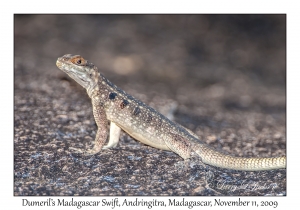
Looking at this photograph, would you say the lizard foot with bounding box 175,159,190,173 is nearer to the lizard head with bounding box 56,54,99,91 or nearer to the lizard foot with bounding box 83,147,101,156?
the lizard foot with bounding box 83,147,101,156

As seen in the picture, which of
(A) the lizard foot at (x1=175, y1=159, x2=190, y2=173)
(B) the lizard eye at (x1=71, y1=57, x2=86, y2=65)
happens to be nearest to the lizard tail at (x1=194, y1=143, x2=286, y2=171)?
(A) the lizard foot at (x1=175, y1=159, x2=190, y2=173)

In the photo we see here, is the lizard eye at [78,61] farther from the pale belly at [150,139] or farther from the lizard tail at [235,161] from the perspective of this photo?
the lizard tail at [235,161]

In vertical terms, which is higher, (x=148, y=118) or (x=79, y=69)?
(x=79, y=69)

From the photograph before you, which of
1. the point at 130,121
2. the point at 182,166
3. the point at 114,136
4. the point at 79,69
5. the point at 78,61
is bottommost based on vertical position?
the point at 182,166

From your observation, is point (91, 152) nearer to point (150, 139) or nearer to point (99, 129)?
point (99, 129)

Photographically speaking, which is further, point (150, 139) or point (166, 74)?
point (166, 74)

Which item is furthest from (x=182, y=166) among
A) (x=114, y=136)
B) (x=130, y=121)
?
(x=114, y=136)
